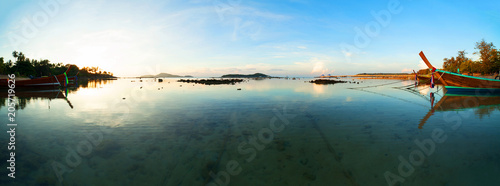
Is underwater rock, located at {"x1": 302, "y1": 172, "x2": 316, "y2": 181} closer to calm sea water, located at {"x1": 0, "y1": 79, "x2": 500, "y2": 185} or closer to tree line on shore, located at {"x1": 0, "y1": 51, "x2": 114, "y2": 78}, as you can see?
calm sea water, located at {"x1": 0, "y1": 79, "x2": 500, "y2": 185}

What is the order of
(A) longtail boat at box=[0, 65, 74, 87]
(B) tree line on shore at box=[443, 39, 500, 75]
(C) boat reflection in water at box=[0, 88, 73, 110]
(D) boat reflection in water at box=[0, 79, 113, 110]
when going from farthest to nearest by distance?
(B) tree line on shore at box=[443, 39, 500, 75], (A) longtail boat at box=[0, 65, 74, 87], (D) boat reflection in water at box=[0, 79, 113, 110], (C) boat reflection in water at box=[0, 88, 73, 110]

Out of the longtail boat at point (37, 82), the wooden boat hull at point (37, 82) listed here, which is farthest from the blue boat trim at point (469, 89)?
the wooden boat hull at point (37, 82)

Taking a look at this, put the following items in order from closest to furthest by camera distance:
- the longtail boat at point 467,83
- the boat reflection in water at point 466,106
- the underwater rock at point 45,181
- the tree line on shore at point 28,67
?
the underwater rock at point 45,181 → the boat reflection in water at point 466,106 → the longtail boat at point 467,83 → the tree line on shore at point 28,67

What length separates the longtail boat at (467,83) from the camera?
25484 millimetres

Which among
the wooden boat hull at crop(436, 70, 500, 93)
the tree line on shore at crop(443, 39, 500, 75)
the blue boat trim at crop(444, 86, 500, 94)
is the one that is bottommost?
the blue boat trim at crop(444, 86, 500, 94)

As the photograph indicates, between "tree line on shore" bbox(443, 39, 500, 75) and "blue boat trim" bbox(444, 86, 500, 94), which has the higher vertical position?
"tree line on shore" bbox(443, 39, 500, 75)

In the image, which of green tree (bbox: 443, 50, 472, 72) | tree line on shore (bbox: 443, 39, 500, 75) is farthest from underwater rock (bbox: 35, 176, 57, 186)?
green tree (bbox: 443, 50, 472, 72)

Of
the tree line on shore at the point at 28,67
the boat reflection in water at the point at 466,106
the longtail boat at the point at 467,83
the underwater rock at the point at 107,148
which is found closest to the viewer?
the underwater rock at the point at 107,148

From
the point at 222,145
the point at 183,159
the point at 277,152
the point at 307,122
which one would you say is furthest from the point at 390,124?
the point at 183,159

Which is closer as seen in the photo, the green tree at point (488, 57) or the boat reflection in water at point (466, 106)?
the boat reflection in water at point (466, 106)

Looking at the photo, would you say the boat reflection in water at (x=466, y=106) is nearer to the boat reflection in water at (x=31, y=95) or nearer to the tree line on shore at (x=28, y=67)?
the boat reflection in water at (x=31, y=95)

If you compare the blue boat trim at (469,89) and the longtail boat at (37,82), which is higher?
the longtail boat at (37,82)

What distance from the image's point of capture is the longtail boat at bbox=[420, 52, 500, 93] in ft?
83.6

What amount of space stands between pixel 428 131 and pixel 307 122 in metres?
5.20
